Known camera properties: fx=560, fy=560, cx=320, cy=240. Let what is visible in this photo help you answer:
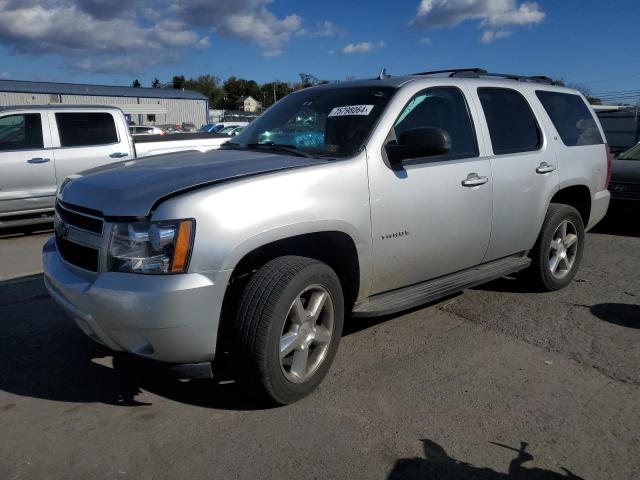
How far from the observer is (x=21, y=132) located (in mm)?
7984

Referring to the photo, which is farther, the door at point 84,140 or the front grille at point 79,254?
the door at point 84,140

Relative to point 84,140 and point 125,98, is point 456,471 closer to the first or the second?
point 84,140

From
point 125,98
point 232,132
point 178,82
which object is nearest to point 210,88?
point 178,82

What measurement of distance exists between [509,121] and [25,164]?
258 inches

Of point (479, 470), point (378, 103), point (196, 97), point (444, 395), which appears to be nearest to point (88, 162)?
point (378, 103)

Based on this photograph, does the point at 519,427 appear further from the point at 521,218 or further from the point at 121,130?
the point at 121,130

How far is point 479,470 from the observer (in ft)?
8.57

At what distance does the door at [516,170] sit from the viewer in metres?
4.30

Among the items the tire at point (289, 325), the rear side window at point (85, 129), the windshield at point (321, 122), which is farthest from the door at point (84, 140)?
the tire at point (289, 325)

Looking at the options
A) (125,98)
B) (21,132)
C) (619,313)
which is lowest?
(619,313)

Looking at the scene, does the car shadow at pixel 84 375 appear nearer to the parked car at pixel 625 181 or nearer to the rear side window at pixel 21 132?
the rear side window at pixel 21 132

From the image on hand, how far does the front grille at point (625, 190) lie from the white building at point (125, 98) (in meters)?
38.4

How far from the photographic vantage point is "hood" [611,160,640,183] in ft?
25.8

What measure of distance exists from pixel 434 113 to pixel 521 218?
1.17m
